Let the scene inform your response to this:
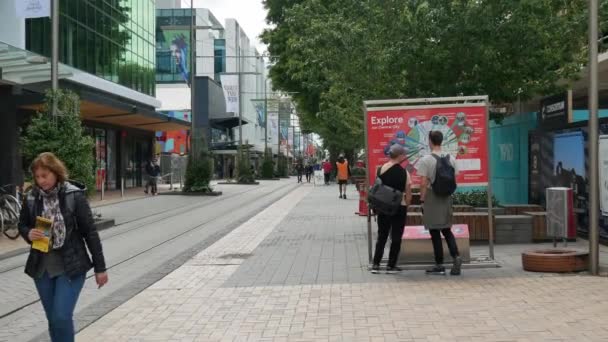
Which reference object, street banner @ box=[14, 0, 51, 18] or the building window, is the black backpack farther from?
the building window

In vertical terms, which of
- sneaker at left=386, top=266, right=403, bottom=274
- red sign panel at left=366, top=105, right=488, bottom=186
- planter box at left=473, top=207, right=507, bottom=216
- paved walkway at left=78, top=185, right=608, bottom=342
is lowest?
paved walkway at left=78, top=185, right=608, bottom=342

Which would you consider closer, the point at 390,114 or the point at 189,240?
the point at 390,114

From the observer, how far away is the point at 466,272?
9.04 meters

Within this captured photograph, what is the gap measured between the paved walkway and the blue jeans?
143cm

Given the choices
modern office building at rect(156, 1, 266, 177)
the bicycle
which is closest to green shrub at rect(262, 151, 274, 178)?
modern office building at rect(156, 1, 266, 177)

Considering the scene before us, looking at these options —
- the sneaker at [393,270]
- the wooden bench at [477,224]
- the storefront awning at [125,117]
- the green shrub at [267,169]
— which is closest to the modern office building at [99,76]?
the storefront awning at [125,117]

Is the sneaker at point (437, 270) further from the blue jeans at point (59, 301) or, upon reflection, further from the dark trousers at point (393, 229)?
the blue jeans at point (59, 301)

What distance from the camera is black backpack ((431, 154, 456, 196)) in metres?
8.40

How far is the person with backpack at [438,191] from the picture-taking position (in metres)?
8.41

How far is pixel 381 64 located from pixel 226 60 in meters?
67.1

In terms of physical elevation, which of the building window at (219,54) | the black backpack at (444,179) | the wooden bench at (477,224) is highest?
the building window at (219,54)

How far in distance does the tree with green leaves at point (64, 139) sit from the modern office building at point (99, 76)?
335 cm

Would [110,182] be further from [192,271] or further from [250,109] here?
[250,109]

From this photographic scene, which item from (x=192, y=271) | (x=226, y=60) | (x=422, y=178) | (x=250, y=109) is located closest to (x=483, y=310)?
(x=422, y=178)
